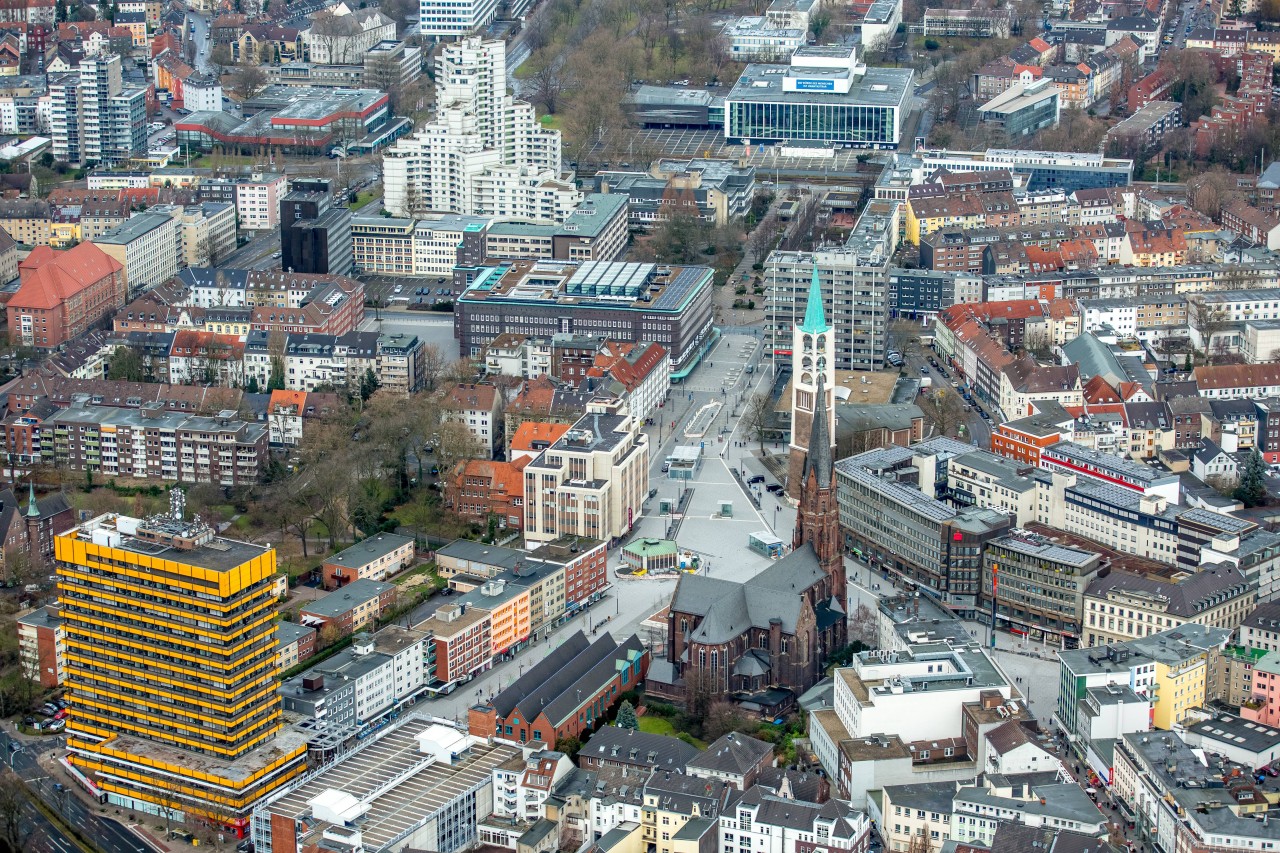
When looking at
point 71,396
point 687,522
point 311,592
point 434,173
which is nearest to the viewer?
point 311,592

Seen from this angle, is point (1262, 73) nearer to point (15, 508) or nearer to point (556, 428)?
point (556, 428)

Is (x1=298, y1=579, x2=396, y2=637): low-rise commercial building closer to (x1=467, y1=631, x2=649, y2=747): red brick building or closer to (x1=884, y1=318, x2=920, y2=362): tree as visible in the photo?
(x1=467, y1=631, x2=649, y2=747): red brick building

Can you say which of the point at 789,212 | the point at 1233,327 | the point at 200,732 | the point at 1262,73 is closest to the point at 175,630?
the point at 200,732

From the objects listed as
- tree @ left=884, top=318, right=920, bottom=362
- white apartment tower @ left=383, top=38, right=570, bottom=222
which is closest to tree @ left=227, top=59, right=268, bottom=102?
white apartment tower @ left=383, top=38, right=570, bottom=222

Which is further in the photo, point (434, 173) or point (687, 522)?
point (434, 173)

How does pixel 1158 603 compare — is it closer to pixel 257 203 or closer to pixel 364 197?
pixel 257 203

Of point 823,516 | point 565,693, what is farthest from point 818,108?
point 565,693
